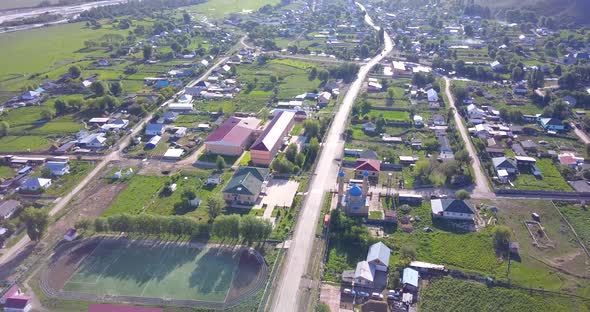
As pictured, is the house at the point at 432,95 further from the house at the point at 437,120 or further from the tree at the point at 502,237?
the tree at the point at 502,237

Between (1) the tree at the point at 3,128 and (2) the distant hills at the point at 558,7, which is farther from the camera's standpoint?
(2) the distant hills at the point at 558,7

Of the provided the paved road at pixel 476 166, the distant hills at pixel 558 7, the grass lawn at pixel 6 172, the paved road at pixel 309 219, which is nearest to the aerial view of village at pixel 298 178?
the paved road at pixel 309 219

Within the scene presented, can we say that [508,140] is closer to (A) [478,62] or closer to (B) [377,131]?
(B) [377,131]

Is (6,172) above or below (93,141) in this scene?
below

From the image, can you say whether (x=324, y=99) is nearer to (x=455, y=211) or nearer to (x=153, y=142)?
(x=153, y=142)

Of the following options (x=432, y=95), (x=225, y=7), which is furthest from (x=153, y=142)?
(x=225, y=7)
